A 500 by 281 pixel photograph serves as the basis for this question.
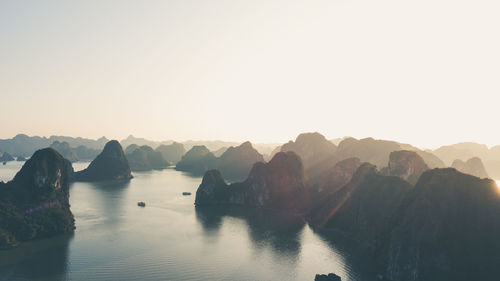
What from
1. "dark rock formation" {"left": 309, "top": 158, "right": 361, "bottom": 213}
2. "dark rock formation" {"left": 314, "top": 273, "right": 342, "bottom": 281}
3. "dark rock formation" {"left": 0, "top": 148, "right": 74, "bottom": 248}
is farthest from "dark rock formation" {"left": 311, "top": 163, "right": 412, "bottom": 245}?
"dark rock formation" {"left": 0, "top": 148, "right": 74, "bottom": 248}

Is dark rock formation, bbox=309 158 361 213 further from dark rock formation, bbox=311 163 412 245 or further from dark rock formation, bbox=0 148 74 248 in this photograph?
dark rock formation, bbox=0 148 74 248

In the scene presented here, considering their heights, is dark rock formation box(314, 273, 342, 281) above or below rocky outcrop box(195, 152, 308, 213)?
below

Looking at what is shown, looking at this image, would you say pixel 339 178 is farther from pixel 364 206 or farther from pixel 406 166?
pixel 364 206

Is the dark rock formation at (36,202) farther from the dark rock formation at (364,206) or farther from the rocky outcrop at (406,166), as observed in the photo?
the rocky outcrop at (406,166)

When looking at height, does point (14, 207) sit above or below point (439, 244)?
above

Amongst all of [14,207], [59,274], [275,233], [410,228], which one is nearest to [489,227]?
[410,228]

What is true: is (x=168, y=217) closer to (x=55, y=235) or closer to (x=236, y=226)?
(x=236, y=226)

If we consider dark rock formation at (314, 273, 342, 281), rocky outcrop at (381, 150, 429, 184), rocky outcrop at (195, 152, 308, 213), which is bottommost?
dark rock formation at (314, 273, 342, 281)
